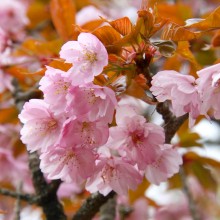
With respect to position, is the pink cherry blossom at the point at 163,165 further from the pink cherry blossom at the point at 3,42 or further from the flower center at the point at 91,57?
the pink cherry blossom at the point at 3,42

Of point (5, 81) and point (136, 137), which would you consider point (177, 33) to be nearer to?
point (136, 137)

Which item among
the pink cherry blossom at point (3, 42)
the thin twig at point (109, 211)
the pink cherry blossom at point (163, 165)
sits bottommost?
the thin twig at point (109, 211)

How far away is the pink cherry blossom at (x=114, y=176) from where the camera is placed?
1024mm

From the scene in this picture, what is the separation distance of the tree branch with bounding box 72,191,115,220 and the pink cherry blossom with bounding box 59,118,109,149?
30 centimetres

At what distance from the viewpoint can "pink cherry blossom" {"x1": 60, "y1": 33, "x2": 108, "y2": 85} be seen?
0.89 meters

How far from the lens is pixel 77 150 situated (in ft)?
3.10

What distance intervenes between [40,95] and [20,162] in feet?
1.40

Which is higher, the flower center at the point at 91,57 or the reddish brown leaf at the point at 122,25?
the reddish brown leaf at the point at 122,25

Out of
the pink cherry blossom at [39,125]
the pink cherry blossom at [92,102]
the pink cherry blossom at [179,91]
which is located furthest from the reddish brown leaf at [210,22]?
the pink cherry blossom at [39,125]

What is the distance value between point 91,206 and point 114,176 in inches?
7.9

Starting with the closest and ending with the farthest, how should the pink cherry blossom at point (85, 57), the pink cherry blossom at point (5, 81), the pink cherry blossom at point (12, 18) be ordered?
the pink cherry blossom at point (85, 57)
the pink cherry blossom at point (5, 81)
the pink cherry blossom at point (12, 18)

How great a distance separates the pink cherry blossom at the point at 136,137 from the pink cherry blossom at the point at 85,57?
0.37ft

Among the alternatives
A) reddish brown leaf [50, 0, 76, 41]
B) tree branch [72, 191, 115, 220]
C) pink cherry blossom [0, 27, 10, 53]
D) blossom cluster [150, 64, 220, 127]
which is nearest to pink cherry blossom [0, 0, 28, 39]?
pink cherry blossom [0, 27, 10, 53]

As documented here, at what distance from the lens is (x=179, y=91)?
3.03ft
